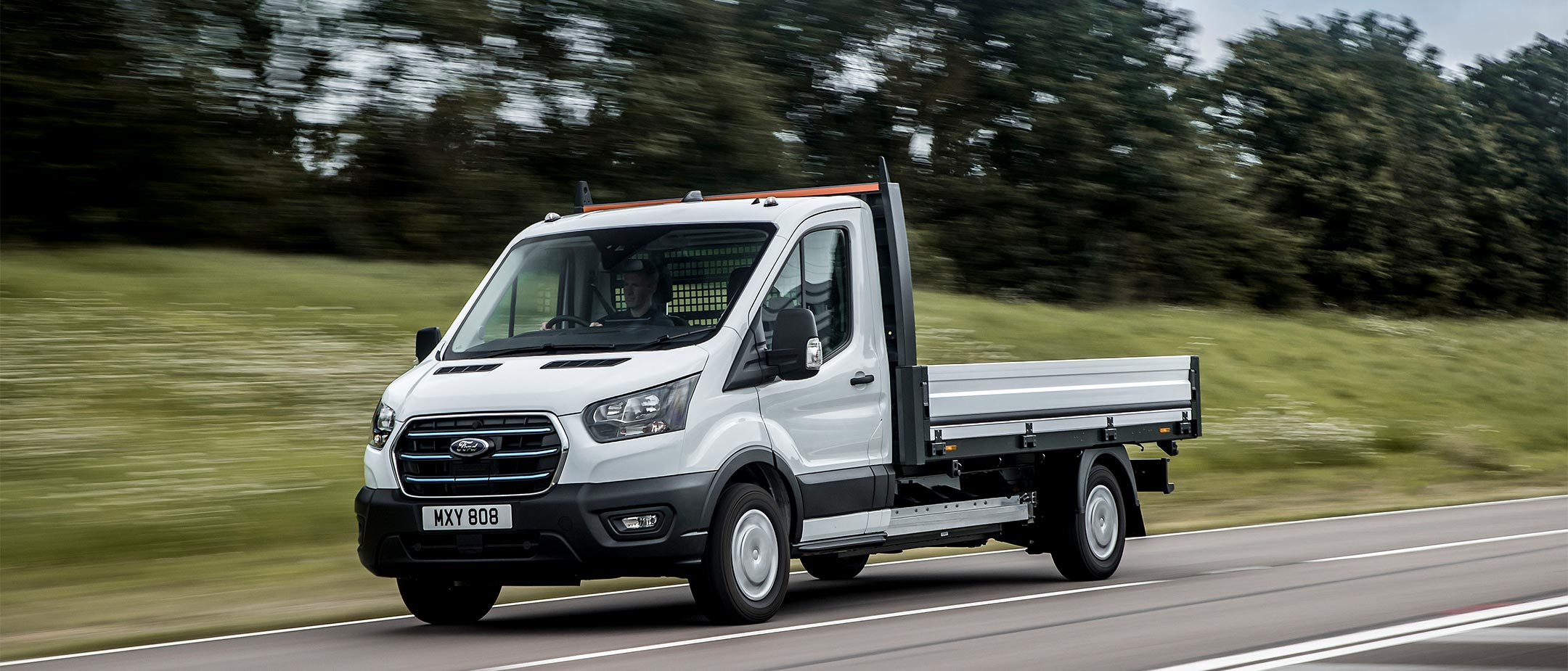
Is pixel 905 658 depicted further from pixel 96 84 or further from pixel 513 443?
pixel 96 84

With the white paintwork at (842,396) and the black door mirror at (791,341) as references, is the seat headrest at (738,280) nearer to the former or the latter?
the white paintwork at (842,396)

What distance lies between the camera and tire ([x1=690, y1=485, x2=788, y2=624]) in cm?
890

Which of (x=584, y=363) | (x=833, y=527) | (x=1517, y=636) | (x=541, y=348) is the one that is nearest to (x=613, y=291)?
(x=541, y=348)

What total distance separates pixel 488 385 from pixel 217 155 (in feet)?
50.3

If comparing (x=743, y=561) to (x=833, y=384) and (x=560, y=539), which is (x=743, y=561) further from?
(x=833, y=384)

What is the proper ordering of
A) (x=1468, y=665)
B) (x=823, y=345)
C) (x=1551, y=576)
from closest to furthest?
(x=1468, y=665)
(x=823, y=345)
(x=1551, y=576)

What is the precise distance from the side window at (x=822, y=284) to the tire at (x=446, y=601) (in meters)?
2.29

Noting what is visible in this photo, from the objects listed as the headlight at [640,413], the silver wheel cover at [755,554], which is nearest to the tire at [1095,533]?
the silver wheel cover at [755,554]

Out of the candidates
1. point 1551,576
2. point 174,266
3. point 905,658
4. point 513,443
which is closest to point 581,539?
point 513,443

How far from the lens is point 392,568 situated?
8.91m

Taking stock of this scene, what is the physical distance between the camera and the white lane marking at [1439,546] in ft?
42.3

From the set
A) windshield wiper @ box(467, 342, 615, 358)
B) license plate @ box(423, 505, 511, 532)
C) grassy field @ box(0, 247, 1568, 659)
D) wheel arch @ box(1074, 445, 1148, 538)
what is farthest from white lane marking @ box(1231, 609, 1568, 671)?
grassy field @ box(0, 247, 1568, 659)

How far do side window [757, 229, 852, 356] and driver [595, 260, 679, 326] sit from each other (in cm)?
62

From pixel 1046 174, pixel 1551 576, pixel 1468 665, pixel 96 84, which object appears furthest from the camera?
pixel 1046 174
